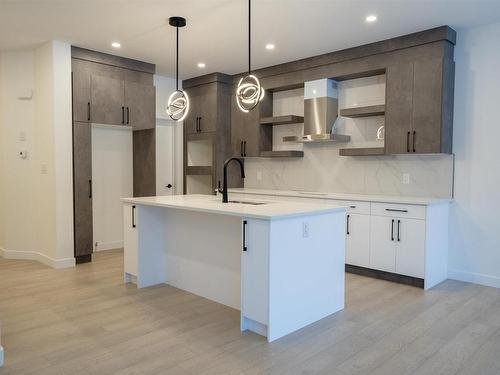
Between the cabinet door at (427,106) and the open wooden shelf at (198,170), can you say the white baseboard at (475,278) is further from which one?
the open wooden shelf at (198,170)

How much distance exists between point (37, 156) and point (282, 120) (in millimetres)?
3279

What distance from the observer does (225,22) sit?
162 inches

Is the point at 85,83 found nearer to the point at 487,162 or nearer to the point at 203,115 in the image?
the point at 203,115

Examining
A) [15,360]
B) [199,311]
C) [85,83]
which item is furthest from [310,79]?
[15,360]

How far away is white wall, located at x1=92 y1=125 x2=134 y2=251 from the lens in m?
5.80

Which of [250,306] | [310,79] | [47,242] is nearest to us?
[250,306]

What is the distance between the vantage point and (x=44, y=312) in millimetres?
3299

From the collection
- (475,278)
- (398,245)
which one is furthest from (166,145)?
(475,278)

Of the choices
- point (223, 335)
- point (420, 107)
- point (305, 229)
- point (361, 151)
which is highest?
point (420, 107)

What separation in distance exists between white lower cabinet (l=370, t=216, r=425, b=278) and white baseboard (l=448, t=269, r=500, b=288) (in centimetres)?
62

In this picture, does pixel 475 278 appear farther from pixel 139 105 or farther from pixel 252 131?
pixel 139 105

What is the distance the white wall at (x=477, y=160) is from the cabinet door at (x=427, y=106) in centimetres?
32

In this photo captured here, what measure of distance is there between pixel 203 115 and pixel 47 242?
9.65ft

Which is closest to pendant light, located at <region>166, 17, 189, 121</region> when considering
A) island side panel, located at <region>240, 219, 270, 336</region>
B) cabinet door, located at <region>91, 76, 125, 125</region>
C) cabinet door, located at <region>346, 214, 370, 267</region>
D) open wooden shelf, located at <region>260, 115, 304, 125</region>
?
cabinet door, located at <region>91, 76, 125, 125</region>
